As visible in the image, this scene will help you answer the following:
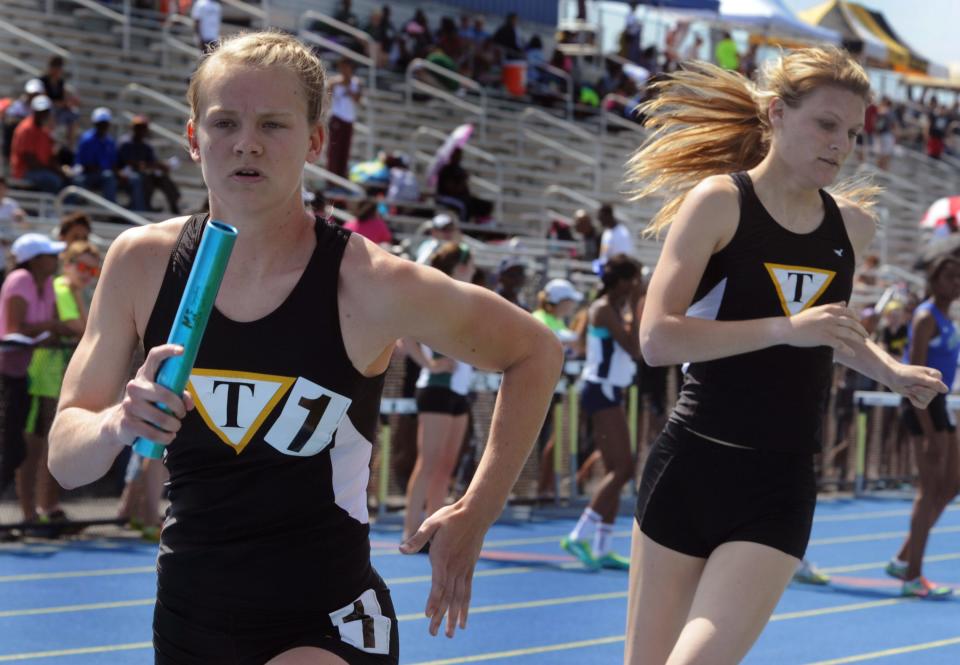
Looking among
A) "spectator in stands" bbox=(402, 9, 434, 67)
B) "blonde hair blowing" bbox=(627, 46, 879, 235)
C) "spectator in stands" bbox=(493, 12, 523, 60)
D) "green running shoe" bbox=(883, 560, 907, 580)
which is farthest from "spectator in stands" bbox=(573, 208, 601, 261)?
"blonde hair blowing" bbox=(627, 46, 879, 235)

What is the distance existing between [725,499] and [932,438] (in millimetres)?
6126

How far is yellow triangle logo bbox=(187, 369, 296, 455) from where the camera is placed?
9.55 ft

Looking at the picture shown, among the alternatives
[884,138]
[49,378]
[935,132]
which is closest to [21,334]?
[49,378]

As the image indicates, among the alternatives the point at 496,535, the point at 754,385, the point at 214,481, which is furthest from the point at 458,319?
the point at 496,535

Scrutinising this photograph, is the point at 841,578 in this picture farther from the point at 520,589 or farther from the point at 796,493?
the point at 796,493

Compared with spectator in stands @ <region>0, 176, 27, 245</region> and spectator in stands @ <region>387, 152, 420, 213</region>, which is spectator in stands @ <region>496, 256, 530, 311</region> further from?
spectator in stands @ <region>387, 152, 420, 213</region>

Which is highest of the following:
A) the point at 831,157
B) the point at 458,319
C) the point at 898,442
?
the point at 831,157

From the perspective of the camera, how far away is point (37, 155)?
15031mm

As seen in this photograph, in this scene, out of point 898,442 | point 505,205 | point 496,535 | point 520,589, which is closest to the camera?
point 520,589

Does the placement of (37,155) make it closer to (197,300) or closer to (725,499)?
(725,499)

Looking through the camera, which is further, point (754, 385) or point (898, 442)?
point (898, 442)

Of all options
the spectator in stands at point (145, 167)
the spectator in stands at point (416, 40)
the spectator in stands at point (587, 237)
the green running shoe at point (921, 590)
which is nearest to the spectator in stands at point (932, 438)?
the green running shoe at point (921, 590)

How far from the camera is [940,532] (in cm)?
1354

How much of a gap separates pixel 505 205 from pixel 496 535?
11792 millimetres
